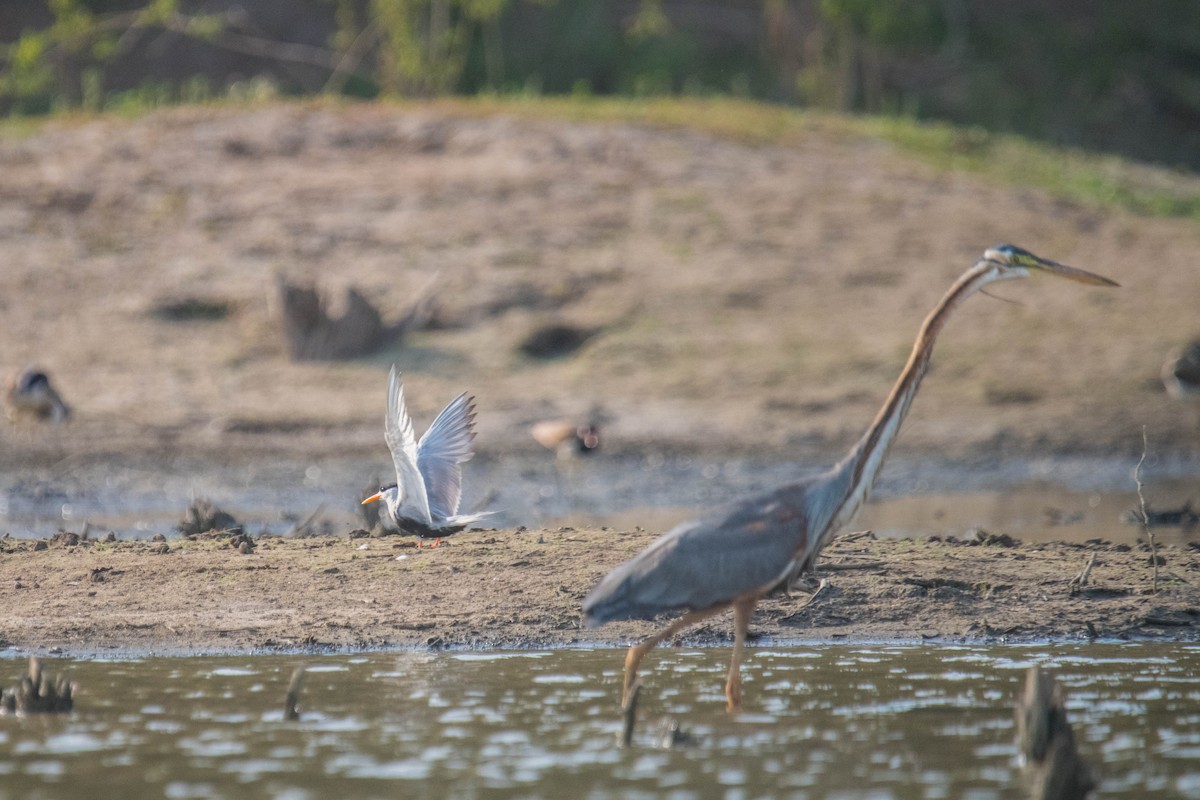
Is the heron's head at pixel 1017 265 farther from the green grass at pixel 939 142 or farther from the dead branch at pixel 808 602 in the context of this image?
the green grass at pixel 939 142

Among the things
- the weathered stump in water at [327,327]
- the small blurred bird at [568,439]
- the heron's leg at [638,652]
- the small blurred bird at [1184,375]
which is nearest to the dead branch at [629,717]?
the heron's leg at [638,652]

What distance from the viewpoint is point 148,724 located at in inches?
224

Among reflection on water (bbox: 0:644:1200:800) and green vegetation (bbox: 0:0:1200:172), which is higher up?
green vegetation (bbox: 0:0:1200:172)

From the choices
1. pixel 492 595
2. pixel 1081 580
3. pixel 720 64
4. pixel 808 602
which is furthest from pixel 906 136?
pixel 492 595

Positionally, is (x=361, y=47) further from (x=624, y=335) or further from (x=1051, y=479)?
(x=1051, y=479)

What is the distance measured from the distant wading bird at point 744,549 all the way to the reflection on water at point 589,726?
394 millimetres

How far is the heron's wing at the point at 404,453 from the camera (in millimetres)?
7662

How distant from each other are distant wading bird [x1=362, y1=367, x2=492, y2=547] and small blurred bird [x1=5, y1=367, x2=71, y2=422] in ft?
17.5

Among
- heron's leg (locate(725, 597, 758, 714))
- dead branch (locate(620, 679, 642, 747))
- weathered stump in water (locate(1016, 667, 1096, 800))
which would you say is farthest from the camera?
heron's leg (locate(725, 597, 758, 714))

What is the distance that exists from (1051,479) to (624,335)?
14.1 feet

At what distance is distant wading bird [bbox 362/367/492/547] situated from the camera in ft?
25.2

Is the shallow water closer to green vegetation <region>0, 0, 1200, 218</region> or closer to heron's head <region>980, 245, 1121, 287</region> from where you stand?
heron's head <region>980, 245, 1121, 287</region>

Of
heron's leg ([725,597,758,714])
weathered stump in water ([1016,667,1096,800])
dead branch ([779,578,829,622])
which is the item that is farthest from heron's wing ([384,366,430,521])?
weathered stump in water ([1016,667,1096,800])

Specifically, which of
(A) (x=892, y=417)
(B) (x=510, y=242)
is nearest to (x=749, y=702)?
(A) (x=892, y=417)
